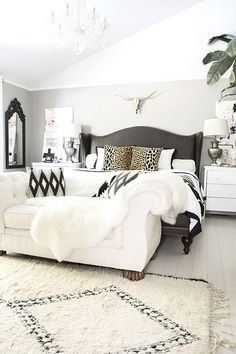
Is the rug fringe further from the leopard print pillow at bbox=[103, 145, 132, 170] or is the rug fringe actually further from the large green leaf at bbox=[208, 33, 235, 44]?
the large green leaf at bbox=[208, 33, 235, 44]

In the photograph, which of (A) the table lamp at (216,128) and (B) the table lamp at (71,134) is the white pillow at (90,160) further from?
(A) the table lamp at (216,128)

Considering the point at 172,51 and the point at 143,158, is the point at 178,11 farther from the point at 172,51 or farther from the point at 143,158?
the point at 143,158

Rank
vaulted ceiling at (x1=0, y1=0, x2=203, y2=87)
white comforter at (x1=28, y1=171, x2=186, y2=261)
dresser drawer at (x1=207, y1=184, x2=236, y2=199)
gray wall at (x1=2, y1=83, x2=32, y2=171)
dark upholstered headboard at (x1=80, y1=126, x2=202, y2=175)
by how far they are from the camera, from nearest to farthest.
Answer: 1. white comforter at (x1=28, y1=171, x2=186, y2=261)
2. vaulted ceiling at (x1=0, y1=0, x2=203, y2=87)
3. dresser drawer at (x1=207, y1=184, x2=236, y2=199)
4. dark upholstered headboard at (x1=80, y1=126, x2=202, y2=175)
5. gray wall at (x1=2, y1=83, x2=32, y2=171)

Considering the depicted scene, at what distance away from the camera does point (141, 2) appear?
404cm

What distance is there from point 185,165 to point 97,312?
10.6 ft

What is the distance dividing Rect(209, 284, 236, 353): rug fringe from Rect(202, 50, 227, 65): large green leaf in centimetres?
351

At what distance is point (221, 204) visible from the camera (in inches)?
169

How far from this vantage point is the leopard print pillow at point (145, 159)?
170 inches

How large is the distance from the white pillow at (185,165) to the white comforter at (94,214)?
229cm

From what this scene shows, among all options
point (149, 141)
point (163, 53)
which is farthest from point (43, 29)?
point (149, 141)

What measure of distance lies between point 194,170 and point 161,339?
3347 mm

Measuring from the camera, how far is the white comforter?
2.01 m

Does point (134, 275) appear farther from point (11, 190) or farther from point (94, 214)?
point (11, 190)

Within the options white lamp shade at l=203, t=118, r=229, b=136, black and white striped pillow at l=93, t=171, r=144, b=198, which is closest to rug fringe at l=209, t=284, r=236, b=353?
black and white striped pillow at l=93, t=171, r=144, b=198
